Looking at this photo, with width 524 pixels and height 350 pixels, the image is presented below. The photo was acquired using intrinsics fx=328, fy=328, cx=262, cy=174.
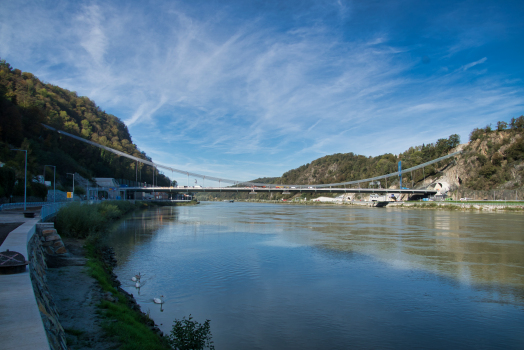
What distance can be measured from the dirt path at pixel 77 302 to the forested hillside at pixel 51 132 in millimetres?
19967

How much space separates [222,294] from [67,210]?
1096cm

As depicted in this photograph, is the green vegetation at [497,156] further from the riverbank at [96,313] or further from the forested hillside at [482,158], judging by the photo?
the riverbank at [96,313]

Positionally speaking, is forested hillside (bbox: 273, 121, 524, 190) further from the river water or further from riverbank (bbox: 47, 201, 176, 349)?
riverbank (bbox: 47, 201, 176, 349)

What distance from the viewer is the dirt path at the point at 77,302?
15.3ft

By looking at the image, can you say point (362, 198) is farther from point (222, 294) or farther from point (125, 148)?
point (222, 294)

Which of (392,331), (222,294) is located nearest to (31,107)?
(222,294)

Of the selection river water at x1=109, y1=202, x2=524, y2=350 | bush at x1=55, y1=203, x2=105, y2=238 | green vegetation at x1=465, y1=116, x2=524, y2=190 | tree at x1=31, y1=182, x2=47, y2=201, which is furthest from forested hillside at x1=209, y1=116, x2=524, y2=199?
tree at x1=31, y1=182, x2=47, y2=201

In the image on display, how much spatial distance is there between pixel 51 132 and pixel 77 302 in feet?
229

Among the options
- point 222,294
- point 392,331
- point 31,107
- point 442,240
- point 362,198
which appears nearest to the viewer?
point 392,331

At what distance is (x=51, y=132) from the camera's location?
64.0 meters

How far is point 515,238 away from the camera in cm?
1828

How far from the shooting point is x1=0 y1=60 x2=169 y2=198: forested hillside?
129 ft

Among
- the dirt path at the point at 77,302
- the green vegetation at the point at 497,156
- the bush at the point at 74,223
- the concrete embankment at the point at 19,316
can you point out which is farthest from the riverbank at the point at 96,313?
the green vegetation at the point at 497,156

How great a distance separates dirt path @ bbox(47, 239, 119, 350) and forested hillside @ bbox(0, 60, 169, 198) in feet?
65.5
